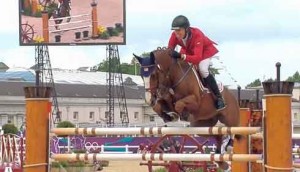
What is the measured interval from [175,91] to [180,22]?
614mm

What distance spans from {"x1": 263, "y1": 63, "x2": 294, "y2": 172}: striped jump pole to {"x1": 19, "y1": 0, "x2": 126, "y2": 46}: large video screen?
3074cm

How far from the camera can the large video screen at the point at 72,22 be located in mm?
35844

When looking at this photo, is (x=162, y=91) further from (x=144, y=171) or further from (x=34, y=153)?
(x=144, y=171)

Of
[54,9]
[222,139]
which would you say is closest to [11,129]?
[54,9]

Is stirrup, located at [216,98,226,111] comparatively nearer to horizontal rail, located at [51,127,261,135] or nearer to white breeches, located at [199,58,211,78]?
white breeches, located at [199,58,211,78]

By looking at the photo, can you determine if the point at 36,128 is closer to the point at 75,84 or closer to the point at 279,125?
the point at 279,125

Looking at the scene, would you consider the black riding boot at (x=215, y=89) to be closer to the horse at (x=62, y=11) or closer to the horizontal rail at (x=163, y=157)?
the horizontal rail at (x=163, y=157)

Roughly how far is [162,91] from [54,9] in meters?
31.7

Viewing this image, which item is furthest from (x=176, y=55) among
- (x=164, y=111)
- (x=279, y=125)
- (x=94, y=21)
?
(x=94, y=21)

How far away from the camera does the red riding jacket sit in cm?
638

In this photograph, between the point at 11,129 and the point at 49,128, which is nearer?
the point at 49,128

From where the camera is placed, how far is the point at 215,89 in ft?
21.9

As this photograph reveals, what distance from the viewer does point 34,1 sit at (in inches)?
1449

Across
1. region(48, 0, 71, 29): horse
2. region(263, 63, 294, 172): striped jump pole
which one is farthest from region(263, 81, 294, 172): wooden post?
region(48, 0, 71, 29): horse
